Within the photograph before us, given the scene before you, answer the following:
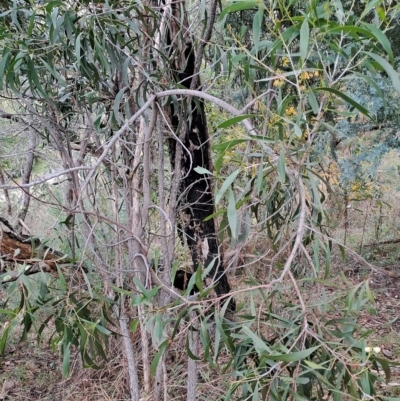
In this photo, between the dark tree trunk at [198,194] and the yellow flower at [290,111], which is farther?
the yellow flower at [290,111]

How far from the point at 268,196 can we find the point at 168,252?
1.99 feet

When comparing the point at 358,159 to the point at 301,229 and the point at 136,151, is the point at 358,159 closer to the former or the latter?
the point at 136,151

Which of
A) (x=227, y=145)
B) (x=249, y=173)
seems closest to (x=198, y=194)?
(x=249, y=173)

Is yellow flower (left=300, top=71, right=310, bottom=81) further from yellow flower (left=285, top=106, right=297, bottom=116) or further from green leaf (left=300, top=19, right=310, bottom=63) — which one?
yellow flower (left=285, top=106, right=297, bottom=116)

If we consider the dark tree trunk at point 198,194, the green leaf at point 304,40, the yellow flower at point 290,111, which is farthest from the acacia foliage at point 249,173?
the yellow flower at point 290,111

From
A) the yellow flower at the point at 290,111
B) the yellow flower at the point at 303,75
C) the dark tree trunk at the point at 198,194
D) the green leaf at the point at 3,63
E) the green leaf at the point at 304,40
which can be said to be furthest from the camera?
the yellow flower at the point at 290,111

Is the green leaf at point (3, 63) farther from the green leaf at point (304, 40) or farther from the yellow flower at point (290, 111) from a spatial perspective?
the yellow flower at point (290, 111)

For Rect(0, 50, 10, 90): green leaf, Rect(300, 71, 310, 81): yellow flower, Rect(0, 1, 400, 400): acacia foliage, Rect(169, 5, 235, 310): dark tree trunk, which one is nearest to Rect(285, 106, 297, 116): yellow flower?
Rect(169, 5, 235, 310): dark tree trunk

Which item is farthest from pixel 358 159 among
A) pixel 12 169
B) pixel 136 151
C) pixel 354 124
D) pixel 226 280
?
pixel 12 169

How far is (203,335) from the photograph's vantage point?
33.7 inches

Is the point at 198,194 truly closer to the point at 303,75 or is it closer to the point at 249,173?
the point at 249,173

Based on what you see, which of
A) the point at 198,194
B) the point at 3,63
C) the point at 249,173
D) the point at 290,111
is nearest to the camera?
the point at 3,63

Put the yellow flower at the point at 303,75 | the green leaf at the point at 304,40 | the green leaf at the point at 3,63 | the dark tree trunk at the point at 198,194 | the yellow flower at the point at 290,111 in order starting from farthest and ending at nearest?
1. the yellow flower at the point at 290,111
2. the dark tree trunk at the point at 198,194
3. the green leaf at the point at 3,63
4. the yellow flower at the point at 303,75
5. the green leaf at the point at 304,40

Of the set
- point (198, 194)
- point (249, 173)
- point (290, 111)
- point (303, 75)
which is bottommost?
point (198, 194)
